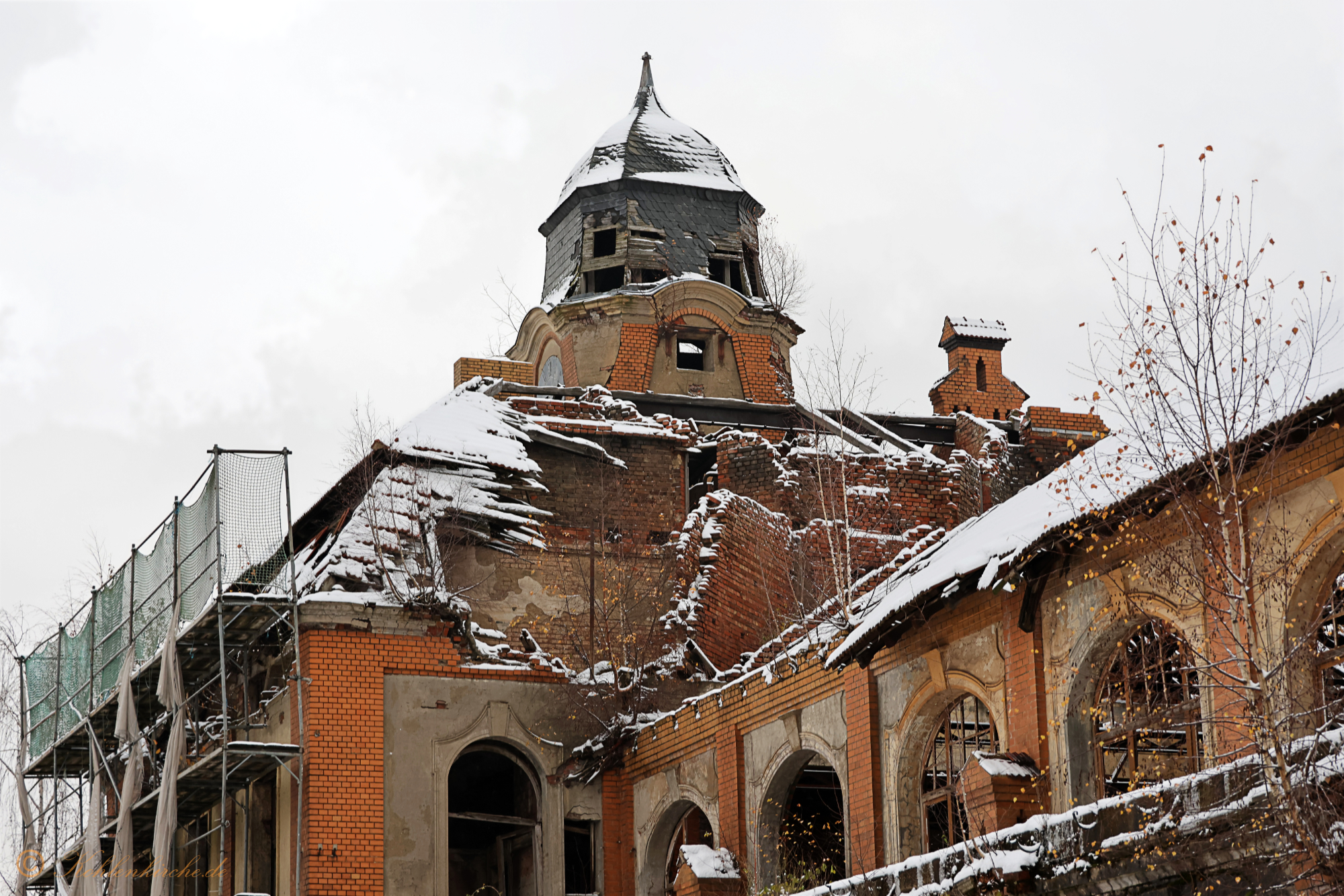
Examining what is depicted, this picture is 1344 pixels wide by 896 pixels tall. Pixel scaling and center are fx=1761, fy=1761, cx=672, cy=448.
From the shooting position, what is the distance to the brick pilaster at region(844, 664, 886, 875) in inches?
675

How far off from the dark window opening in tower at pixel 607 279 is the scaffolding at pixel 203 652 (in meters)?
11.2

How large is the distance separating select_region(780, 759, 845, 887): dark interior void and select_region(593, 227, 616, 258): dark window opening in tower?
43.0 ft

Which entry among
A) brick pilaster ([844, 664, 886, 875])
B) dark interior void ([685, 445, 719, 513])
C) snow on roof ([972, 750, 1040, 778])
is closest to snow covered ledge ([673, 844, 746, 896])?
brick pilaster ([844, 664, 886, 875])

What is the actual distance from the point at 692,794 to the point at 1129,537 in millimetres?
8598

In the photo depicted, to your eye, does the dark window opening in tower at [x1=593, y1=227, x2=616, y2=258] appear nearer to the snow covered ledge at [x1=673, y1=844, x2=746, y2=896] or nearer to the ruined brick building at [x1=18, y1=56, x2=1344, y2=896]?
the ruined brick building at [x1=18, y1=56, x2=1344, y2=896]

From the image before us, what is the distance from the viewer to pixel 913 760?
55.5 feet

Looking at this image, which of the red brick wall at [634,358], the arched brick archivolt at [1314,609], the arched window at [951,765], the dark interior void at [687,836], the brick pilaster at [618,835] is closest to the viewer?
the arched brick archivolt at [1314,609]

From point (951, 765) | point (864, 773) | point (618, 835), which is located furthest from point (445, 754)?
point (951, 765)

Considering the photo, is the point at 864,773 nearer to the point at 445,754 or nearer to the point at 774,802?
the point at 774,802

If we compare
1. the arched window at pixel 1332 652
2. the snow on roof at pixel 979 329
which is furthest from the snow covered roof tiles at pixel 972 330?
the arched window at pixel 1332 652

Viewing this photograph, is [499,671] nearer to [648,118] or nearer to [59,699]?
[59,699]

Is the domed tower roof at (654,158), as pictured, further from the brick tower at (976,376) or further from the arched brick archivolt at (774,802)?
the arched brick archivolt at (774,802)

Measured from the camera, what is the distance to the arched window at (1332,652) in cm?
1123

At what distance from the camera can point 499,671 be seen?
23016mm
